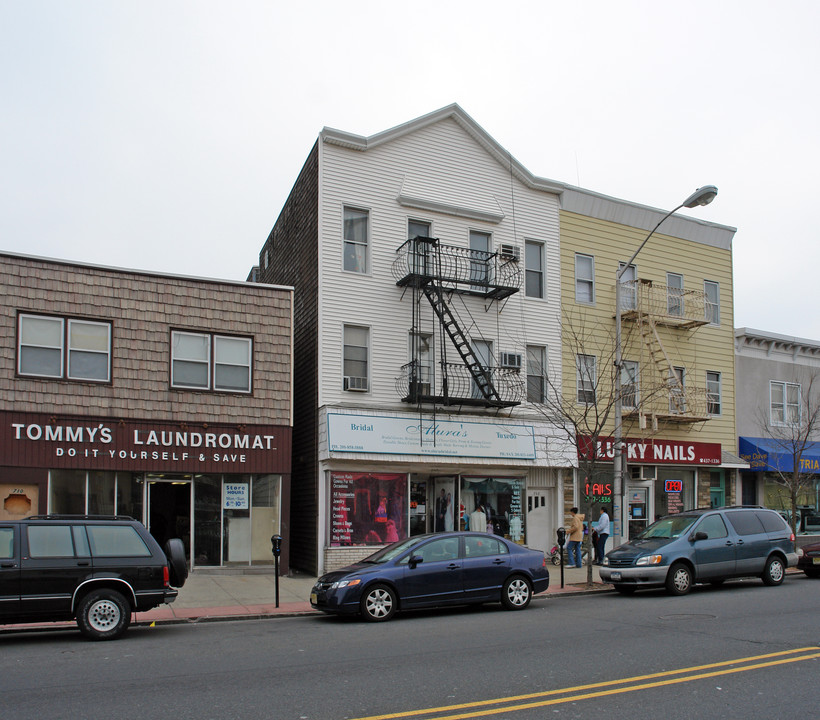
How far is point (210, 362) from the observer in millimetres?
19047

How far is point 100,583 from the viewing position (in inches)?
431

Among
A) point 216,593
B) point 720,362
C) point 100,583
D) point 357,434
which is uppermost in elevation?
point 720,362

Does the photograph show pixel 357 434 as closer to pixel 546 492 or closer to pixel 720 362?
pixel 546 492

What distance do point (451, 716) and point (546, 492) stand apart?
16.1m

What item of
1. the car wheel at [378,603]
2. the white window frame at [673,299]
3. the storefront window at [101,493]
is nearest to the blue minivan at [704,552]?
the car wheel at [378,603]

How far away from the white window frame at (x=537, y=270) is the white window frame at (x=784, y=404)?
9.93 meters

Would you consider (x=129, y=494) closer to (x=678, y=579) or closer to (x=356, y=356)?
(x=356, y=356)

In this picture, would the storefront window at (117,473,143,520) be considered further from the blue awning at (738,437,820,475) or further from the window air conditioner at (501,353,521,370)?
the blue awning at (738,437,820,475)

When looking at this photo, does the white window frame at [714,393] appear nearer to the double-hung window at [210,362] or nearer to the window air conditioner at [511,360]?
the window air conditioner at [511,360]

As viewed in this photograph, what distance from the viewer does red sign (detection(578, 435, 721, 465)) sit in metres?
23.5

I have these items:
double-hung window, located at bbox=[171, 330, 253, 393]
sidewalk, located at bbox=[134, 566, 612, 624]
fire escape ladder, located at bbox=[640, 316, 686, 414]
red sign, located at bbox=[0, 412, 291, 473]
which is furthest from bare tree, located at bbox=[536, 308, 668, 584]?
double-hung window, located at bbox=[171, 330, 253, 393]

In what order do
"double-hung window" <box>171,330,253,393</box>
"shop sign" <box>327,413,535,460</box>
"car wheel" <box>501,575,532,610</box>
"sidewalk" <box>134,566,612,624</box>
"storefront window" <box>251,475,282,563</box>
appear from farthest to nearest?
"shop sign" <box>327,413,535,460</box>, "storefront window" <box>251,475,282,563</box>, "double-hung window" <box>171,330,253,393</box>, "car wheel" <box>501,575,532,610</box>, "sidewalk" <box>134,566,612,624</box>

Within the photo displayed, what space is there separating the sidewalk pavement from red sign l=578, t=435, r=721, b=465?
4166 mm

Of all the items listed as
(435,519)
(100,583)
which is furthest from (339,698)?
(435,519)
